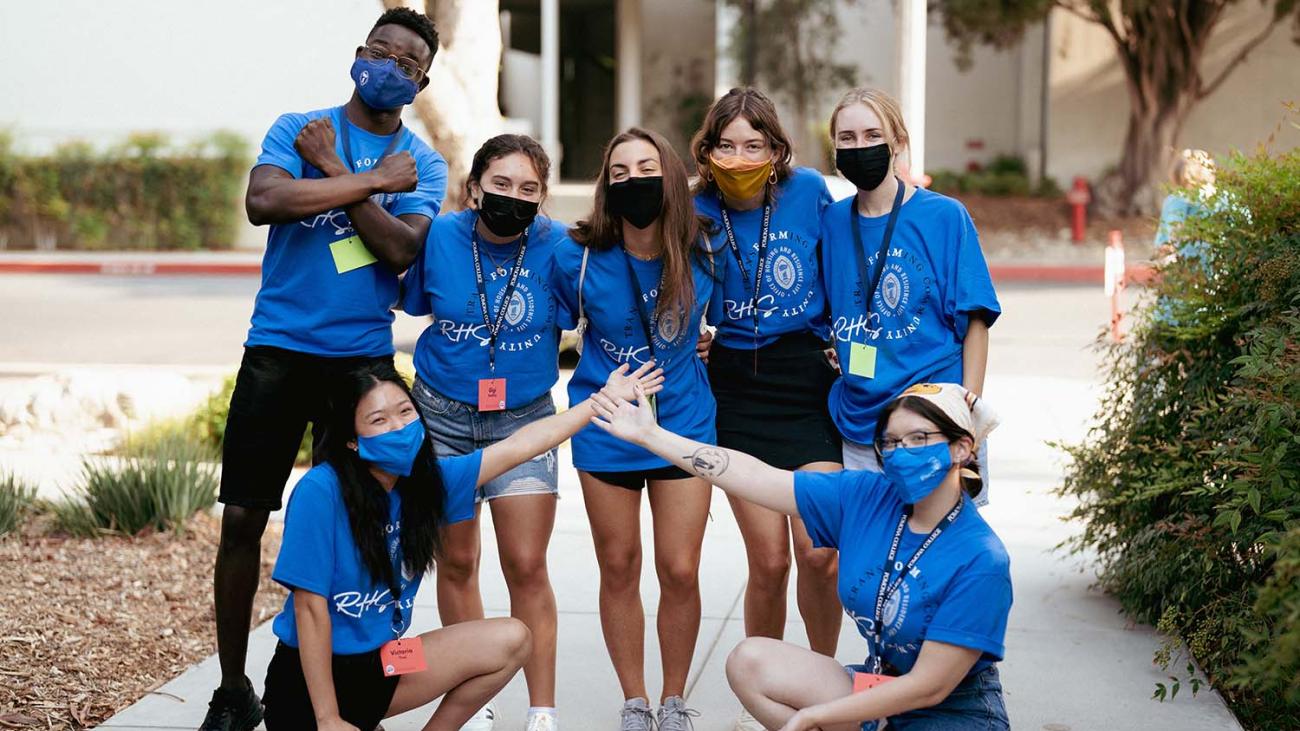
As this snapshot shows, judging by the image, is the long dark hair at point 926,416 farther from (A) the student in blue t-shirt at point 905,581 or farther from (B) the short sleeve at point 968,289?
(B) the short sleeve at point 968,289

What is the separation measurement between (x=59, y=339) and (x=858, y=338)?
1147cm

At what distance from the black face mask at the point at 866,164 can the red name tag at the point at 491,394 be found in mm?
1169

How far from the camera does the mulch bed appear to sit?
14.9 ft

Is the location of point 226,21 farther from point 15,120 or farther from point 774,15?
point 774,15

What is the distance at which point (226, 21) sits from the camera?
79.4ft

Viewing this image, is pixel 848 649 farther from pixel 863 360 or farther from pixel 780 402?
pixel 863 360

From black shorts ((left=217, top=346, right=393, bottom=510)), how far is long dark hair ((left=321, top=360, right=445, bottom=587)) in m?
0.26

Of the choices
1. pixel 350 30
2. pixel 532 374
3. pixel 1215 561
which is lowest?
pixel 1215 561

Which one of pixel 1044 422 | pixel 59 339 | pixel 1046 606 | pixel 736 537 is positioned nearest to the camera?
pixel 1046 606

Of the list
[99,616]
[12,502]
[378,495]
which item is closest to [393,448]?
[378,495]

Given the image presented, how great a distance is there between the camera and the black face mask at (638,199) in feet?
13.3

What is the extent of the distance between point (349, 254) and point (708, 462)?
3.93 feet

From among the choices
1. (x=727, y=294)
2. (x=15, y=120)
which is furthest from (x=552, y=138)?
(x=727, y=294)

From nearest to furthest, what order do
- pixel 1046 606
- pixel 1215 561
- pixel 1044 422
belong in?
1. pixel 1215 561
2. pixel 1046 606
3. pixel 1044 422
